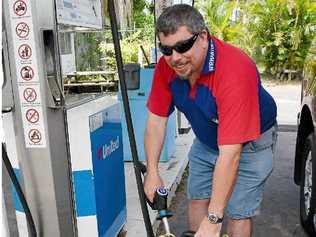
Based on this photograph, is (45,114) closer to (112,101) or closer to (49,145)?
(49,145)

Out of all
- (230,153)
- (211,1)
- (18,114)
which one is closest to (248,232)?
(230,153)

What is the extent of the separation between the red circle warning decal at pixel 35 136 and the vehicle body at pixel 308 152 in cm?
198

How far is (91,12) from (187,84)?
0.95 metres

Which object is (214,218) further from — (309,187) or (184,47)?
(309,187)

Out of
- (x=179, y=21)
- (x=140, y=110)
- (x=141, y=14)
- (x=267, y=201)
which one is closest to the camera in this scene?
(x=179, y=21)

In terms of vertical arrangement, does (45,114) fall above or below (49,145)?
above

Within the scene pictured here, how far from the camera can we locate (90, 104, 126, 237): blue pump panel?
2.75 metres

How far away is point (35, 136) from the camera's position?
2348 mm

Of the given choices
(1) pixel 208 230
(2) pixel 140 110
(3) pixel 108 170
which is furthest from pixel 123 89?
(2) pixel 140 110

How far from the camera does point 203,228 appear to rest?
2.03 m

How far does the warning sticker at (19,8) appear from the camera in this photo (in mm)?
2160

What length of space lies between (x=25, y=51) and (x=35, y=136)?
0.46 meters

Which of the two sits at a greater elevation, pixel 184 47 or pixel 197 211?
pixel 184 47

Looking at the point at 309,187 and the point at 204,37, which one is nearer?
the point at 204,37
